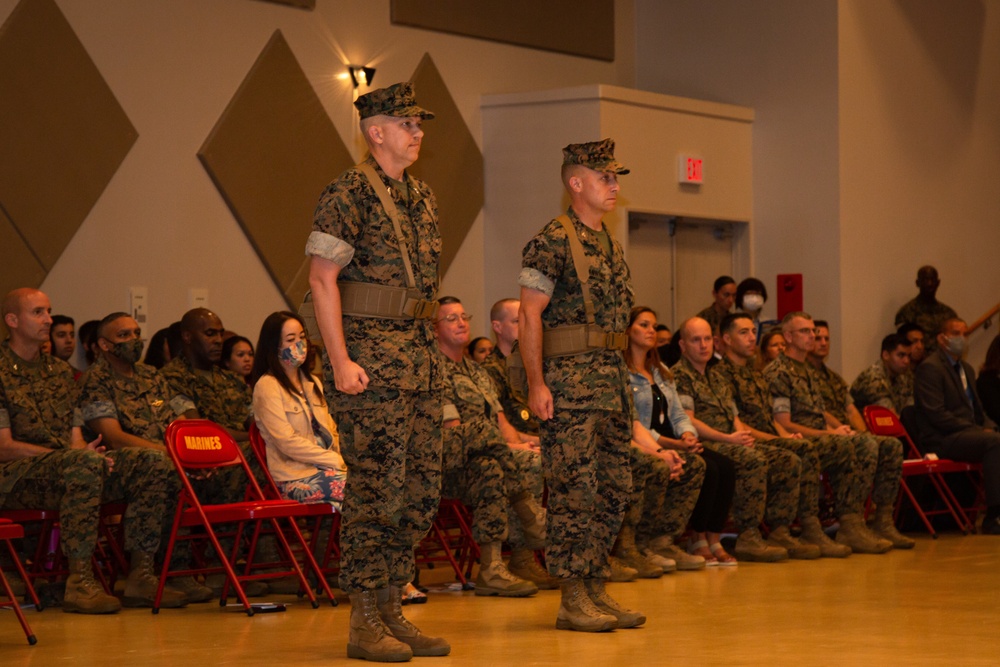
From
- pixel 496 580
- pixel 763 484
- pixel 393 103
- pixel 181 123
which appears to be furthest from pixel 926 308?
pixel 393 103

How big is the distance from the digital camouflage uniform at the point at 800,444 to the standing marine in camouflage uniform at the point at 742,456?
6.1 inches

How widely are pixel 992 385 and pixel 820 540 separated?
2.68 metres

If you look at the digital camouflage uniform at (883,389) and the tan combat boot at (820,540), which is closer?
the tan combat boot at (820,540)

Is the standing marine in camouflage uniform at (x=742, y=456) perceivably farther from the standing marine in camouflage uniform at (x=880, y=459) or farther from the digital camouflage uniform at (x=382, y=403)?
the digital camouflage uniform at (x=382, y=403)

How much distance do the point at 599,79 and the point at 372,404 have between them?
8428 mm

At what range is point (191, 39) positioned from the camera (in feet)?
31.4

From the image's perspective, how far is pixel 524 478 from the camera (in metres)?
6.94

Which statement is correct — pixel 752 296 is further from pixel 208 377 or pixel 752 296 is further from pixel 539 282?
pixel 539 282

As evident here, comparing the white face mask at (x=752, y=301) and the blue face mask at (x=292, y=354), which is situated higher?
the white face mask at (x=752, y=301)

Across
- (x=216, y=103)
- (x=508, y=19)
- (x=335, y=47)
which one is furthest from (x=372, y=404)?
(x=508, y=19)

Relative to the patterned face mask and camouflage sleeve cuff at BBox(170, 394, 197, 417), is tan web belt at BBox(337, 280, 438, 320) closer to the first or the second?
the patterned face mask

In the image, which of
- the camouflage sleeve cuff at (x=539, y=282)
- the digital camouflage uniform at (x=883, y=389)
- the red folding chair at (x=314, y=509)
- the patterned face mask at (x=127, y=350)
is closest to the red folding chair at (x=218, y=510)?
the red folding chair at (x=314, y=509)

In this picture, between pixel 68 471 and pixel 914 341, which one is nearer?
pixel 68 471

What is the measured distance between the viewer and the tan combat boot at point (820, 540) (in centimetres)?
812
